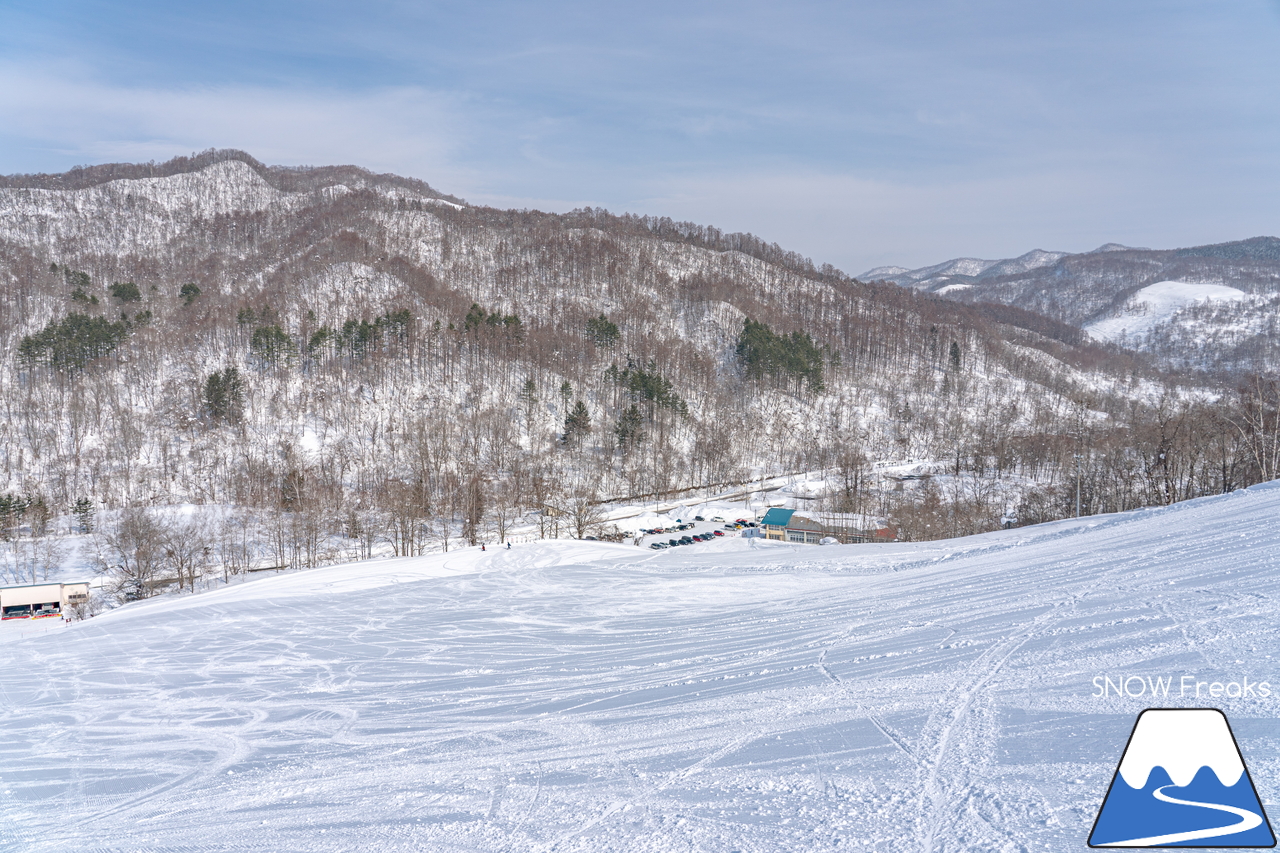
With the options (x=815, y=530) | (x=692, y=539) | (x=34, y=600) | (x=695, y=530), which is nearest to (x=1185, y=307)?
(x=815, y=530)

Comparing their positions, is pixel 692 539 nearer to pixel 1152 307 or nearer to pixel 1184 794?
pixel 1184 794

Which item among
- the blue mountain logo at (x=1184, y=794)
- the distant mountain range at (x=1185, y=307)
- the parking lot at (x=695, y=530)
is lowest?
the parking lot at (x=695, y=530)

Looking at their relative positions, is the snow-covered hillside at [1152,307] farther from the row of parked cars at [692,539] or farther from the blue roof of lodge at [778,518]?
the row of parked cars at [692,539]

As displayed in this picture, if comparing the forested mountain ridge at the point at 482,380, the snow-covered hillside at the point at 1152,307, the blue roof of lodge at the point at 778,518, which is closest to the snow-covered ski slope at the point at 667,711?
the forested mountain ridge at the point at 482,380

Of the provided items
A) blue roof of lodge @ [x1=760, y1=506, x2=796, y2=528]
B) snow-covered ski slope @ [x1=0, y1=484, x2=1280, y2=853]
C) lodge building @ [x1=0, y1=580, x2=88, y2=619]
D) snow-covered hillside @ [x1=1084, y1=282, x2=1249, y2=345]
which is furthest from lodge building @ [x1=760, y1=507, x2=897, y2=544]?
snow-covered hillside @ [x1=1084, y1=282, x2=1249, y2=345]

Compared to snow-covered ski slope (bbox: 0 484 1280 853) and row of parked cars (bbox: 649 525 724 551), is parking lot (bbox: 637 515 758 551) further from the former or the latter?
snow-covered ski slope (bbox: 0 484 1280 853)

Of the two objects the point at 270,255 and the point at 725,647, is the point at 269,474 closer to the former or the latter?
the point at 725,647
